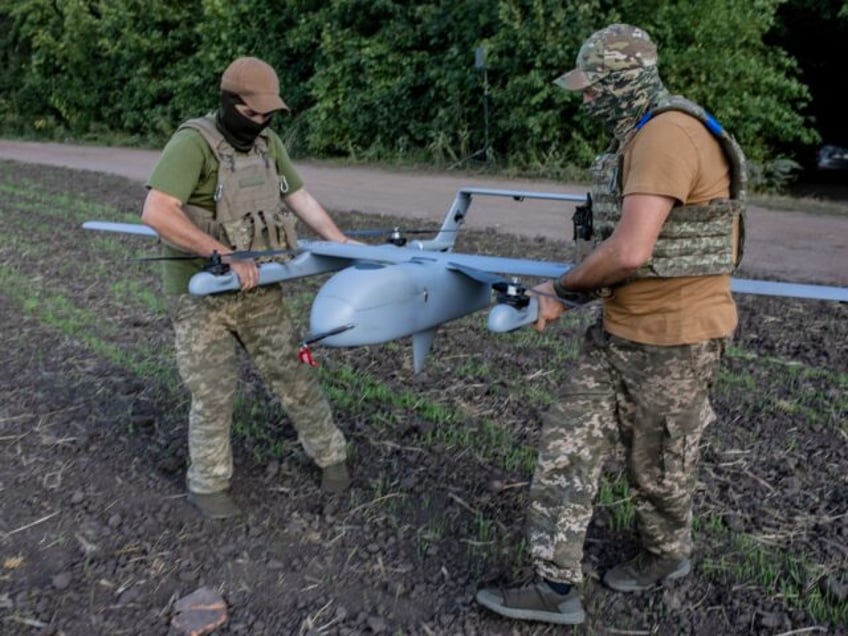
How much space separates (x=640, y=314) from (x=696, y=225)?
15.1 inches

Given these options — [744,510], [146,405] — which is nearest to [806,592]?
[744,510]

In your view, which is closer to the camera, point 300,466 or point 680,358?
point 680,358

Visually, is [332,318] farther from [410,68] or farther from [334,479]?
[410,68]

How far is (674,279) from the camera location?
3.31 meters

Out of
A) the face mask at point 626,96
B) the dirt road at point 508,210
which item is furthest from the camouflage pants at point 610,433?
the dirt road at point 508,210

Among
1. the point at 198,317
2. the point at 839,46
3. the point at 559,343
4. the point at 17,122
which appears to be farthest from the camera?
the point at 17,122

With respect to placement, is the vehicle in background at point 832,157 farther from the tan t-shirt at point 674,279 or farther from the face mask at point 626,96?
the face mask at point 626,96

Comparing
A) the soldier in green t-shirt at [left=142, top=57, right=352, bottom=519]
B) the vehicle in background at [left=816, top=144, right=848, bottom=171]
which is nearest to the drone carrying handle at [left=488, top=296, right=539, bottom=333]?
the soldier in green t-shirt at [left=142, top=57, right=352, bottom=519]

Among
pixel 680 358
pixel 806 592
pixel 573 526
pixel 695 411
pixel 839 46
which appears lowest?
pixel 806 592

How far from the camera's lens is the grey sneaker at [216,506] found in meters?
4.50

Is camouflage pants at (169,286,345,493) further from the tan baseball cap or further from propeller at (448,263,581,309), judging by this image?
propeller at (448,263,581,309)

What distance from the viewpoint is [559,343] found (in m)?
7.23

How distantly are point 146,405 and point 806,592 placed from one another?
4.12m

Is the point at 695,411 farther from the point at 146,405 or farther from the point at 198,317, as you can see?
the point at 146,405
